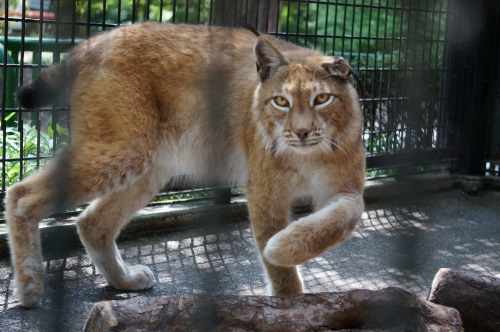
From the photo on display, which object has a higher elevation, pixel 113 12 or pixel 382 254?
pixel 113 12

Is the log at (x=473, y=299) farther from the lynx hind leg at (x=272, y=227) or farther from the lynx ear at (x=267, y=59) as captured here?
the lynx ear at (x=267, y=59)

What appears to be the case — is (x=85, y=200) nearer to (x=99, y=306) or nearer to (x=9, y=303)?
(x=9, y=303)

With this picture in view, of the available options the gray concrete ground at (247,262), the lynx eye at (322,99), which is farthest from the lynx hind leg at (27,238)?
the lynx eye at (322,99)

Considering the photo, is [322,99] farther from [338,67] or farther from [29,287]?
[29,287]

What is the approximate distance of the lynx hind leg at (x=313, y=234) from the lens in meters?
3.37

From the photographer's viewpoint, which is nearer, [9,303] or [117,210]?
[9,303]

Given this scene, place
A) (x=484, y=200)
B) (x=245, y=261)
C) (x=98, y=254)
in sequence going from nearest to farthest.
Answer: (x=98, y=254)
(x=245, y=261)
(x=484, y=200)

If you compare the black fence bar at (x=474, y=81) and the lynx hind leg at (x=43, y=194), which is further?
the black fence bar at (x=474, y=81)

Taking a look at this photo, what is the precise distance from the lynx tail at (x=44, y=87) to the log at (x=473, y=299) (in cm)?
242

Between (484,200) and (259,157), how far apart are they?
3.81 meters

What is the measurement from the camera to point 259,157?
159 inches

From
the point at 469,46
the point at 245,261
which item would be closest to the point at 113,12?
the point at 469,46

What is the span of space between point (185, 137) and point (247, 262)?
1.08 meters

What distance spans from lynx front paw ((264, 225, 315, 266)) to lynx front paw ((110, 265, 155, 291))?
124 centimetres
